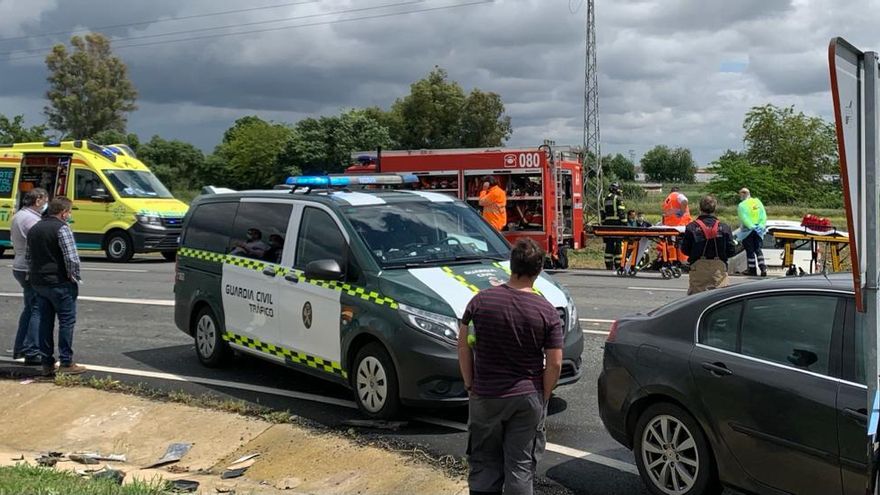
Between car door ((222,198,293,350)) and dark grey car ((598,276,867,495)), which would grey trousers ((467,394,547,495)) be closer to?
dark grey car ((598,276,867,495))

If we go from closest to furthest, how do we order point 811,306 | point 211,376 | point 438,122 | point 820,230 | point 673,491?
point 811,306
point 673,491
point 211,376
point 820,230
point 438,122

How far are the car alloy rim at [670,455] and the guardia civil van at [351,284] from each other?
5.01 feet

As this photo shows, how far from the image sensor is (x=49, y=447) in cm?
684

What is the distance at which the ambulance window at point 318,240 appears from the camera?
6.98m

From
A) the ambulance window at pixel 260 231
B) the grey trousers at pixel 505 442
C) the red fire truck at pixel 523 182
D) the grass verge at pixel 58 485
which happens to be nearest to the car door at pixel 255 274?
the ambulance window at pixel 260 231

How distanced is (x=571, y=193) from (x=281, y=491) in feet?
49.1

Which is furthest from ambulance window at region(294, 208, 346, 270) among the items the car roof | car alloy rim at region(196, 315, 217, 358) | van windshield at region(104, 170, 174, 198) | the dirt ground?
van windshield at region(104, 170, 174, 198)

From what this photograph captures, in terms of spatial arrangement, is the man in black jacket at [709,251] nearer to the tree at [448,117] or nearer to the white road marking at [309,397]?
the white road marking at [309,397]

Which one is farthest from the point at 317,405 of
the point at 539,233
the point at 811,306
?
the point at 539,233

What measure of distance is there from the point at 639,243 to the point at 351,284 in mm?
11545

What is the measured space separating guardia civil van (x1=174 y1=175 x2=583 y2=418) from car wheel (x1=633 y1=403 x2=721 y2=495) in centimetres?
150

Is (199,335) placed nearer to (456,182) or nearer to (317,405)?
(317,405)

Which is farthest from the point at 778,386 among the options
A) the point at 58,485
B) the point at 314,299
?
the point at 58,485

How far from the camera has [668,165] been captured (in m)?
128
